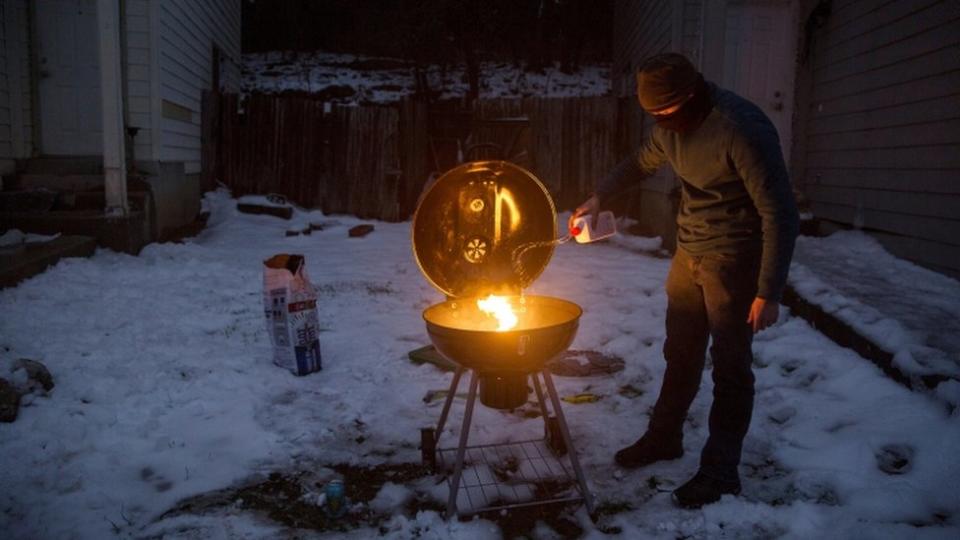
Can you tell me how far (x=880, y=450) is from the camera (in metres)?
3.71

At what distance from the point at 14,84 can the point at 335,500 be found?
31.7 ft

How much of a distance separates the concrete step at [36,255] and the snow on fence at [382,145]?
5.73 metres

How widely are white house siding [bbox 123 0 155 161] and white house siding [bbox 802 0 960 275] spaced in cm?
992

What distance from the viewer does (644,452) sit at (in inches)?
147

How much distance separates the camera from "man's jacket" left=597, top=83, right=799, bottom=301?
9.50 ft

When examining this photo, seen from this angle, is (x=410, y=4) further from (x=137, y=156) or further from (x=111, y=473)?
(x=111, y=473)

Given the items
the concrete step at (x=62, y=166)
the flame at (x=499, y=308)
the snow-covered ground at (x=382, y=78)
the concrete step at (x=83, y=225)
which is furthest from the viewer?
the snow-covered ground at (x=382, y=78)

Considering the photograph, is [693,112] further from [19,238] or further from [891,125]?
[19,238]

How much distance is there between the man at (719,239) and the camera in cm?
293

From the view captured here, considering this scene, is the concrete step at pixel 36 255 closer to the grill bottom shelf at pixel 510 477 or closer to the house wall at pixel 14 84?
the house wall at pixel 14 84

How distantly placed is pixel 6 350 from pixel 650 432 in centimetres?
465

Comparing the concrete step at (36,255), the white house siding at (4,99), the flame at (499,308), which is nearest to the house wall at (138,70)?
the white house siding at (4,99)

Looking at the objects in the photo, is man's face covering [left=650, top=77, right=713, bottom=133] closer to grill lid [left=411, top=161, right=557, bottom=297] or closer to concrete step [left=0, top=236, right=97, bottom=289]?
grill lid [left=411, top=161, right=557, bottom=297]

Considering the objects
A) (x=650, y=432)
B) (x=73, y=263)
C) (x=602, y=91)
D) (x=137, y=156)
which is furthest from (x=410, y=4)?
(x=650, y=432)
